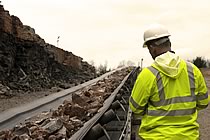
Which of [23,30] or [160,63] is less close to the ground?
[23,30]

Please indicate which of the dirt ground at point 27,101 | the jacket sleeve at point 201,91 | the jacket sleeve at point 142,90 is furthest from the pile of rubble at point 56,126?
the dirt ground at point 27,101

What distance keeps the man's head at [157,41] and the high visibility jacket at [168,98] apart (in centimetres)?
9

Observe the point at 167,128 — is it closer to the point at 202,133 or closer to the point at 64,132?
the point at 64,132

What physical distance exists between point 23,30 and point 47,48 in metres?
3.88

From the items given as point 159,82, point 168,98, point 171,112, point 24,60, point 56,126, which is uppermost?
point 24,60

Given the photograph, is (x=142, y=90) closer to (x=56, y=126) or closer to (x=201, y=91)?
(x=201, y=91)

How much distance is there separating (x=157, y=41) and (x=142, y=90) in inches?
16.9

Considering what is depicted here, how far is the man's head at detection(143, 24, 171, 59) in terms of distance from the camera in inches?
128

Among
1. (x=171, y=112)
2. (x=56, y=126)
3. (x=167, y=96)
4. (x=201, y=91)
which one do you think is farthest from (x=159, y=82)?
(x=56, y=126)

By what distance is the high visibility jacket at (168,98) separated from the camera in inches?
123

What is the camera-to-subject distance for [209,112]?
38.7 ft

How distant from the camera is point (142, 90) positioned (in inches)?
124

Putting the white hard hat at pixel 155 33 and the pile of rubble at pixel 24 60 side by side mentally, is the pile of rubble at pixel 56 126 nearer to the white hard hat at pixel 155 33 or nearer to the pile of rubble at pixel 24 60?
the white hard hat at pixel 155 33

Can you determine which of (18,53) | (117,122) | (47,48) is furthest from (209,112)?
(47,48)
